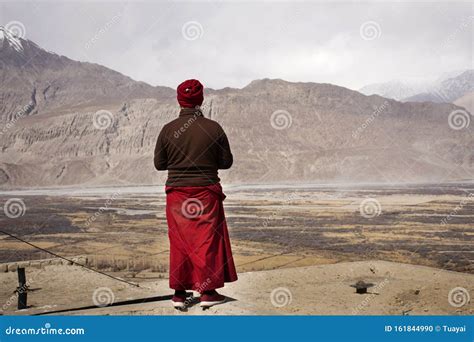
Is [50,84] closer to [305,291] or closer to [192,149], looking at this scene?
[305,291]

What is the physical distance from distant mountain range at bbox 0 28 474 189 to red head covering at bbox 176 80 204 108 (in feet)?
198

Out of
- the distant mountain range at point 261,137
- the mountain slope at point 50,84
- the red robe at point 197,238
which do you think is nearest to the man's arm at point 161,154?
the red robe at point 197,238

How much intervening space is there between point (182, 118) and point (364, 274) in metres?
6.52

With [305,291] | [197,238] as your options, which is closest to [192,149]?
[197,238]

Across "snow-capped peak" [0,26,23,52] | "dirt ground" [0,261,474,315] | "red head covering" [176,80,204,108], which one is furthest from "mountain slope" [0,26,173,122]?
"red head covering" [176,80,204,108]

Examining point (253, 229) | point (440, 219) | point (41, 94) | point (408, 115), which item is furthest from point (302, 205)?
point (41, 94)

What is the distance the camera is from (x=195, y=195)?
15.1 feet

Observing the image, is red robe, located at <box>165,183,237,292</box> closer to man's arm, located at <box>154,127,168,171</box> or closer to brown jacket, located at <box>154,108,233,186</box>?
brown jacket, located at <box>154,108,233,186</box>

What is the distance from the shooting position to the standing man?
459cm

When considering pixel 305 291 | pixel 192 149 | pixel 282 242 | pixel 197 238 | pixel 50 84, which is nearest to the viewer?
pixel 192 149

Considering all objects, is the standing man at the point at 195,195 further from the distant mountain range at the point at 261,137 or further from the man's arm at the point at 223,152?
the distant mountain range at the point at 261,137

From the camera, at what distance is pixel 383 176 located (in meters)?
65.8

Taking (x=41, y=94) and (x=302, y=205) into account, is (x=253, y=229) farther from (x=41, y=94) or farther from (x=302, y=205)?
(x=41, y=94)

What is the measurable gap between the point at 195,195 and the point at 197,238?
364 mm
